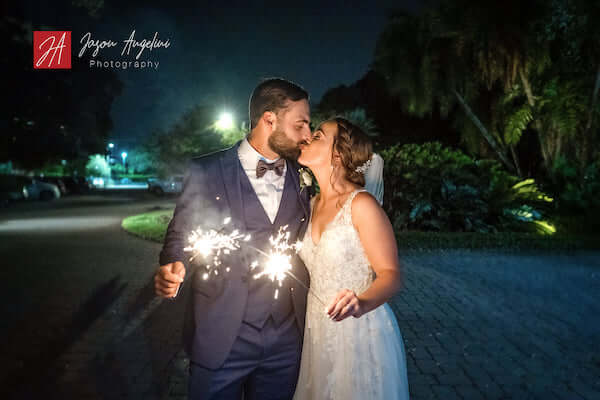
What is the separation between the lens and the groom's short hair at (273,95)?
2.38 metres

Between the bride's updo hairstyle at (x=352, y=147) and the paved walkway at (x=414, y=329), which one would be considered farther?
the paved walkway at (x=414, y=329)

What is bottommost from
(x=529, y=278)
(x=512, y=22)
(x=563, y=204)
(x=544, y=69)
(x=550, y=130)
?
(x=529, y=278)

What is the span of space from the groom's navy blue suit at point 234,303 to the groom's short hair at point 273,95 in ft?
1.10

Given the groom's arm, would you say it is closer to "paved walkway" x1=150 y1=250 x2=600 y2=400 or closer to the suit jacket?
the suit jacket

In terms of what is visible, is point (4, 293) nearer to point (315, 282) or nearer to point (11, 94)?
point (315, 282)

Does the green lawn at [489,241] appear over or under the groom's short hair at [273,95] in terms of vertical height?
under

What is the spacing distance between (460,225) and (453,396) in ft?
33.7

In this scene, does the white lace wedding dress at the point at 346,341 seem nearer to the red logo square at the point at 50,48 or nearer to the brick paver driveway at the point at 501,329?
the brick paver driveway at the point at 501,329

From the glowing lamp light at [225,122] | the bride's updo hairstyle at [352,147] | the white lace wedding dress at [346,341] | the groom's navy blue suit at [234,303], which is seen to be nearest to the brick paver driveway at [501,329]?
the white lace wedding dress at [346,341]

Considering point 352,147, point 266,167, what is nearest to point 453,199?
point 352,147

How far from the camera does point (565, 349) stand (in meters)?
4.82

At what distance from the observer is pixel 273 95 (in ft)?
7.86

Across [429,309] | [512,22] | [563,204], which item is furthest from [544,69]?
[429,309]

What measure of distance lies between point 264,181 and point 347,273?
2.68 ft
